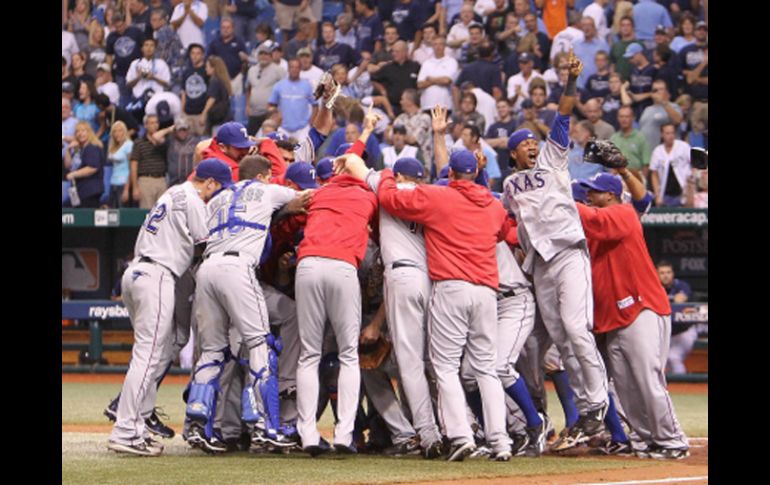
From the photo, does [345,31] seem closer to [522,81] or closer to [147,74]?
[147,74]

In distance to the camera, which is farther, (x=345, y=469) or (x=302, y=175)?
(x=302, y=175)

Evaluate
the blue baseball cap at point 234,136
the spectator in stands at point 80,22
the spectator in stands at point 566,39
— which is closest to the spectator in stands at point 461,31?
the spectator in stands at point 566,39

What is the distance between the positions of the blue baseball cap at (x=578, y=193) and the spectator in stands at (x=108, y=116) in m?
9.09

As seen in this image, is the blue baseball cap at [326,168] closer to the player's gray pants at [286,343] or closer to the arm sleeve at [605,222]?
the player's gray pants at [286,343]

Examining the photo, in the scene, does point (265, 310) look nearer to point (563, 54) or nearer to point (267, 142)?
point (267, 142)

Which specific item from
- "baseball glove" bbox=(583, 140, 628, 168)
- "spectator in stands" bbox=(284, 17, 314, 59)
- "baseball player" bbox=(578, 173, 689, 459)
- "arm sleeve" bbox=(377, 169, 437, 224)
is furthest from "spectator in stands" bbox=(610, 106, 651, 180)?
"arm sleeve" bbox=(377, 169, 437, 224)

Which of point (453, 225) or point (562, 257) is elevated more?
point (453, 225)

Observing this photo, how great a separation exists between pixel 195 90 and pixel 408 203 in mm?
9543

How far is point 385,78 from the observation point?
16812mm

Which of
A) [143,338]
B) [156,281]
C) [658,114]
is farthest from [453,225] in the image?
[658,114]

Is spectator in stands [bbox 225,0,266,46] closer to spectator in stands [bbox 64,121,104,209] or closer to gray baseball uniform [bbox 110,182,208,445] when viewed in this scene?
spectator in stands [bbox 64,121,104,209]

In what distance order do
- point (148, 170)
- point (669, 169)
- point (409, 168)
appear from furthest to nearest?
point (148, 170) → point (669, 169) → point (409, 168)

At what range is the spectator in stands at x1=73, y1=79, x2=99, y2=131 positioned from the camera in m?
17.3
